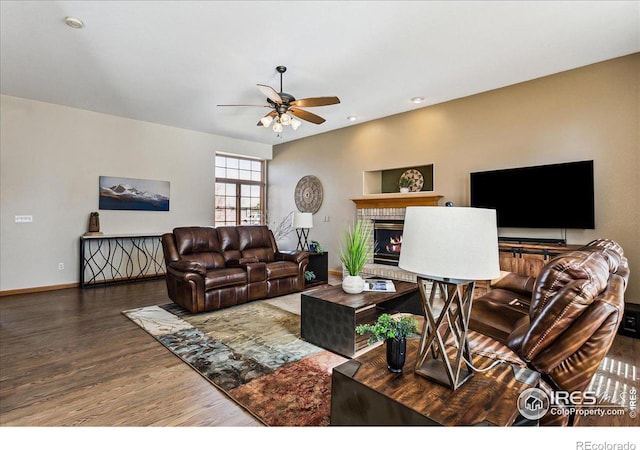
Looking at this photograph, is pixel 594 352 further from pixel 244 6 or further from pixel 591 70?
pixel 591 70

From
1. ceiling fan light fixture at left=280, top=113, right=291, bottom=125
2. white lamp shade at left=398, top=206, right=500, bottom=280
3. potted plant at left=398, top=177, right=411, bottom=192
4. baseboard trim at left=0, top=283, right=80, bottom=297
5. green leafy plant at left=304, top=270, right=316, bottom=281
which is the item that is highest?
ceiling fan light fixture at left=280, top=113, right=291, bottom=125

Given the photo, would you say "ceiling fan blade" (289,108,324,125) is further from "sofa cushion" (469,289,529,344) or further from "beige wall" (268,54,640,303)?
"sofa cushion" (469,289,529,344)

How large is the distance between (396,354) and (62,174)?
600 centimetres

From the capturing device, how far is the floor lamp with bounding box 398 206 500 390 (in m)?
1.14

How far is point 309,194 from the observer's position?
274 inches

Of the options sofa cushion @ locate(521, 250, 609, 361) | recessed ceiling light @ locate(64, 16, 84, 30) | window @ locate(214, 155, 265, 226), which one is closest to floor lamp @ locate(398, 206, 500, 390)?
sofa cushion @ locate(521, 250, 609, 361)

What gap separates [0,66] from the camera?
3.74m

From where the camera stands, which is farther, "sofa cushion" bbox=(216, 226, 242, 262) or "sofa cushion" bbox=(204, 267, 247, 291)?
"sofa cushion" bbox=(216, 226, 242, 262)

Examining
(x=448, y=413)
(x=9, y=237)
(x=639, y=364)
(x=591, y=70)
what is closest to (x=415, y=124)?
(x=591, y=70)

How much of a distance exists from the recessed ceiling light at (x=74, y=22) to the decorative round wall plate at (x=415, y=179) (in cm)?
466

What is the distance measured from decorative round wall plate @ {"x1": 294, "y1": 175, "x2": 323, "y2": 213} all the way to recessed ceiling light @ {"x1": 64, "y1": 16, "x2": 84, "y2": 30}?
453cm

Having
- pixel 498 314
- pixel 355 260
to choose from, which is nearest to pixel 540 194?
pixel 498 314

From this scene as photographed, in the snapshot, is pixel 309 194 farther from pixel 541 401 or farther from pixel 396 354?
pixel 541 401

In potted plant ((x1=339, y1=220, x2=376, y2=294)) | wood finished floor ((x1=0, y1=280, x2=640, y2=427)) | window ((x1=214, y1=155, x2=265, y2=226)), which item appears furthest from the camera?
window ((x1=214, y1=155, x2=265, y2=226))
